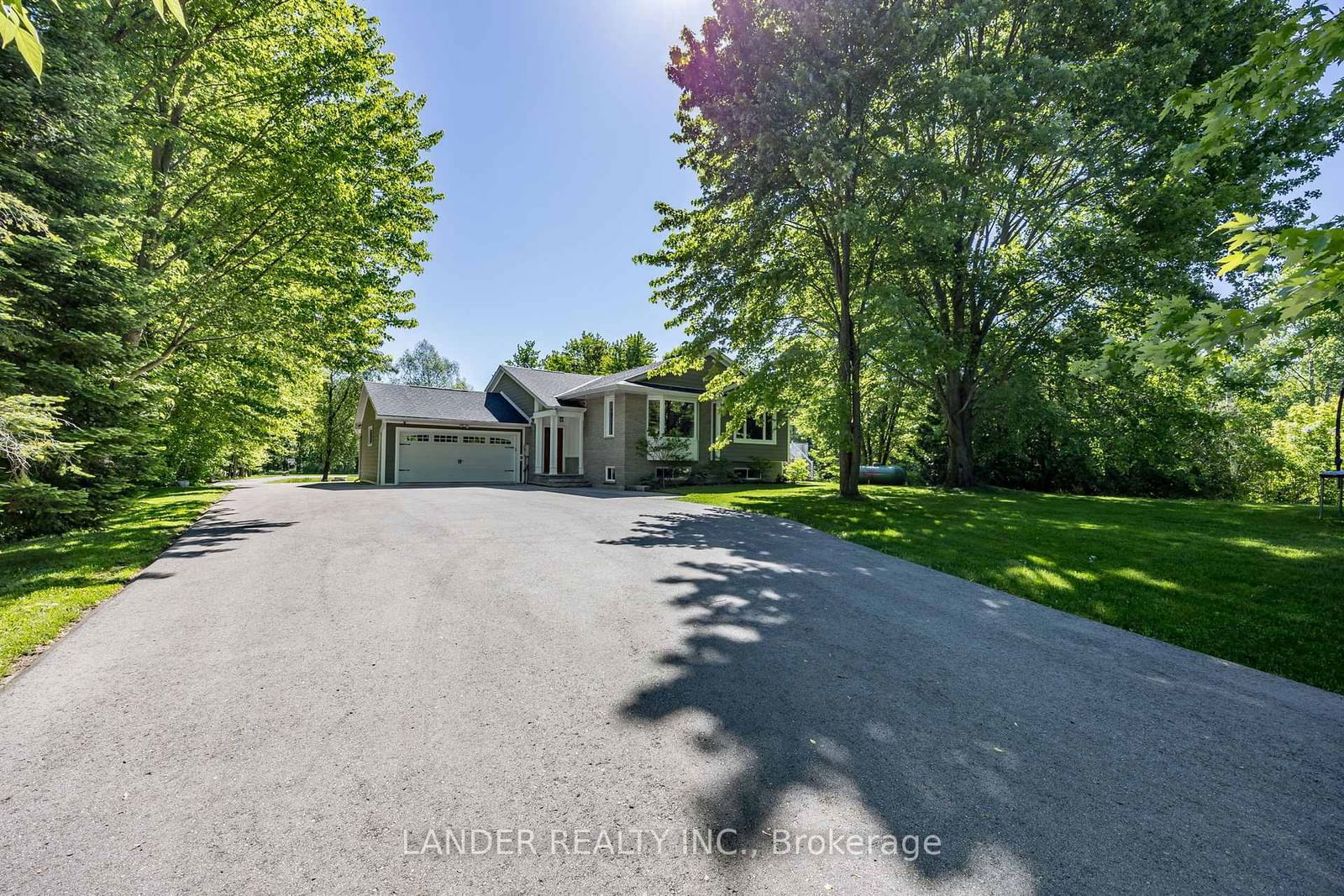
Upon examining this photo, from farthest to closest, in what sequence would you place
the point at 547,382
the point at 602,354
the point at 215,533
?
the point at 602,354 < the point at 547,382 < the point at 215,533

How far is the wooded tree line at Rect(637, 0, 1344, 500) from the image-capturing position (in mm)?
11141

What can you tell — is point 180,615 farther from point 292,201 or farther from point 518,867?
point 292,201

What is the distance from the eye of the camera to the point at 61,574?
589cm

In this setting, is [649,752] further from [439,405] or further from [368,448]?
[368,448]

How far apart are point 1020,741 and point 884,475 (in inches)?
872

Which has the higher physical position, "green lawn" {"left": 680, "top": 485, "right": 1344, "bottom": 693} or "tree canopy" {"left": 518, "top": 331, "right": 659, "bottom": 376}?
"tree canopy" {"left": 518, "top": 331, "right": 659, "bottom": 376}

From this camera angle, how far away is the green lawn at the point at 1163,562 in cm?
448

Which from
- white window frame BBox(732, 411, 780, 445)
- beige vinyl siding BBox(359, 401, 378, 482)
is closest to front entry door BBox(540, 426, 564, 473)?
white window frame BBox(732, 411, 780, 445)

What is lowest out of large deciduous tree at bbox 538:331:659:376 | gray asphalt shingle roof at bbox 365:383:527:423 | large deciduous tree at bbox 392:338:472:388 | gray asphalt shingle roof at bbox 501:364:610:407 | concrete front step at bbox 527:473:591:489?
concrete front step at bbox 527:473:591:489

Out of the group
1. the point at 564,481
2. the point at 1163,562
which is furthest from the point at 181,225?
the point at 1163,562

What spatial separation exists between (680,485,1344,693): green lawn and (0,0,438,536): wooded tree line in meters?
10.4

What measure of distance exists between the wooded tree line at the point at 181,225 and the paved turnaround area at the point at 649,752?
3.42m

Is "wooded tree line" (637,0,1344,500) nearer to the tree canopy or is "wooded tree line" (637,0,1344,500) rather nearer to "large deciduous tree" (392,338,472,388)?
the tree canopy

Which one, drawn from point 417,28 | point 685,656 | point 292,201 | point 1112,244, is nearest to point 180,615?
point 685,656
